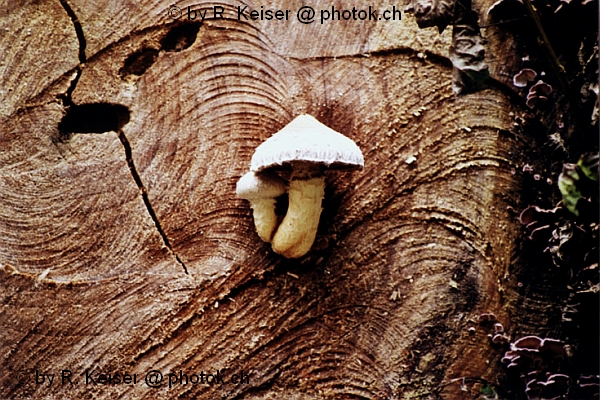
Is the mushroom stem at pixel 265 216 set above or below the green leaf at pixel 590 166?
above

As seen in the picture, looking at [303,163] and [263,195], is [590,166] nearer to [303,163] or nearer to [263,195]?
[303,163]

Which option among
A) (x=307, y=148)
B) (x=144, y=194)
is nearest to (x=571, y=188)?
(x=307, y=148)

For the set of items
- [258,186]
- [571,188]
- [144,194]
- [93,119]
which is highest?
[93,119]

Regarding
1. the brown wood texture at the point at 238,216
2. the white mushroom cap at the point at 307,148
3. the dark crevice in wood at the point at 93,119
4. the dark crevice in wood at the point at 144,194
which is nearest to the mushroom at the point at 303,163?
the white mushroom cap at the point at 307,148

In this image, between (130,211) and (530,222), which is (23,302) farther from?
(530,222)

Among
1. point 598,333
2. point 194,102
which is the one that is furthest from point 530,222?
point 194,102

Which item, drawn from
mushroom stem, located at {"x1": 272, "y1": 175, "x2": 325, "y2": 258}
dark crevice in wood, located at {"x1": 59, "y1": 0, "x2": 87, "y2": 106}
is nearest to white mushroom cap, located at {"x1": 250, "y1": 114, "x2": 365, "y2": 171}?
mushroom stem, located at {"x1": 272, "y1": 175, "x2": 325, "y2": 258}

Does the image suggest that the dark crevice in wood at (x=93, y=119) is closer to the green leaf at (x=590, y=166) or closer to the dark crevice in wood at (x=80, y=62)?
the dark crevice in wood at (x=80, y=62)
